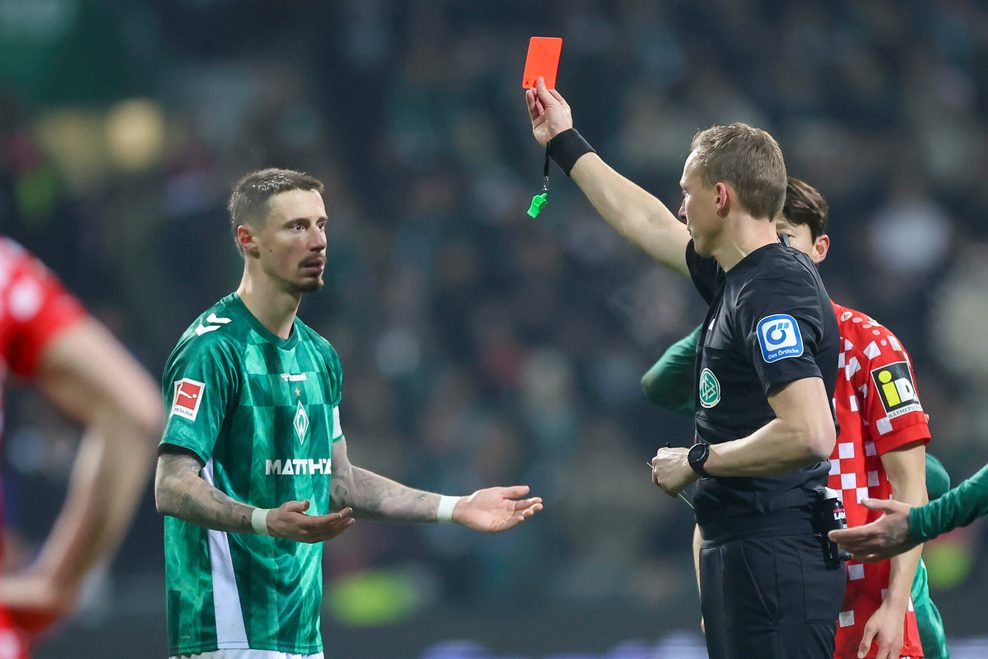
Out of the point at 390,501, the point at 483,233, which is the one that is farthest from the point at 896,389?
the point at 483,233

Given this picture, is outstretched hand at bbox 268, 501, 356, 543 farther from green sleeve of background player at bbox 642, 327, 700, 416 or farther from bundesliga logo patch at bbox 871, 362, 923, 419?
bundesliga logo patch at bbox 871, 362, 923, 419

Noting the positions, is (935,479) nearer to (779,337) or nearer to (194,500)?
(779,337)

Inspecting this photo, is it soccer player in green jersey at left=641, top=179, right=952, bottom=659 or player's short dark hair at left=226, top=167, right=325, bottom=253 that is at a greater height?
player's short dark hair at left=226, top=167, right=325, bottom=253

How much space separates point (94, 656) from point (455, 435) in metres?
2.98

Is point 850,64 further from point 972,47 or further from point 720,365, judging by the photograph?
point 720,365

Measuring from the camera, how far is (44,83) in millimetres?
11531

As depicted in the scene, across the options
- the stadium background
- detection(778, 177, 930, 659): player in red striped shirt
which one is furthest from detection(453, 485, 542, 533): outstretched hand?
the stadium background

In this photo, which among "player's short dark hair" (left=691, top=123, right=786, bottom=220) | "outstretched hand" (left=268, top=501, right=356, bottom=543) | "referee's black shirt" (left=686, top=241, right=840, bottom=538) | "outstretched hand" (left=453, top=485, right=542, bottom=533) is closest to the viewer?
"outstretched hand" (left=268, top=501, right=356, bottom=543)

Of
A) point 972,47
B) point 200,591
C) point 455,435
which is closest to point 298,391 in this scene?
point 200,591

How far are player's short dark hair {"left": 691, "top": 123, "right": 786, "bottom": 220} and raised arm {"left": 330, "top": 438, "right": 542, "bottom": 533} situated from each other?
1.09 metres

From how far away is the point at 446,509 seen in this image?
4.24 meters

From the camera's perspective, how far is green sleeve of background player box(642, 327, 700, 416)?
4.51m

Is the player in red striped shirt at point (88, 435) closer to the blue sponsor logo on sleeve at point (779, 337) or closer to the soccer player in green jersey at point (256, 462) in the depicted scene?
the soccer player in green jersey at point (256, 462)

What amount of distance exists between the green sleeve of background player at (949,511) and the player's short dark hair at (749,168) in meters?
0.90
